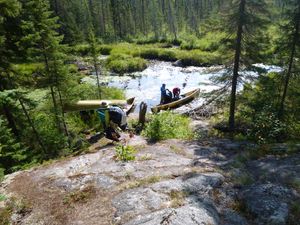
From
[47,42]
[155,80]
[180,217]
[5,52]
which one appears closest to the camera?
[180,217]

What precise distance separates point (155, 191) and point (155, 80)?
1251 inches

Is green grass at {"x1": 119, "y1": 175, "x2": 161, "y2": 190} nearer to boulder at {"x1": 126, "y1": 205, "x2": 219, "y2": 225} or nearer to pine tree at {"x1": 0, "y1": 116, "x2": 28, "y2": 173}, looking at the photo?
boulder at {"x1": 126, "y1": 205, "x2": 219, "y2": 225}

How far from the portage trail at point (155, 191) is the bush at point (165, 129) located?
4.28m

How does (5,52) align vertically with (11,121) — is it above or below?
above

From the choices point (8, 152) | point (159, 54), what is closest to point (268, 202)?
point (8, 152)

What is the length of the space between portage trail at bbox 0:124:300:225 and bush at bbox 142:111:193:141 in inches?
168

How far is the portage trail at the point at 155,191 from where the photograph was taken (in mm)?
7047

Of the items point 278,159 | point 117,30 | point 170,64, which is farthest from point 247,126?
point 117,30

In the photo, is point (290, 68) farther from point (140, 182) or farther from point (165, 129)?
point (140, 182)

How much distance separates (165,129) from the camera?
17125 millimetres

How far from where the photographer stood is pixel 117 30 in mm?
77875

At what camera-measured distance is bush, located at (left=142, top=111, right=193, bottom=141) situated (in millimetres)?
15408

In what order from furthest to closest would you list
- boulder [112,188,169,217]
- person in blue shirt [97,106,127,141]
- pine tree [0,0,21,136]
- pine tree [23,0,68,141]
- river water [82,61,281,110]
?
1. river water [82,61,281,110]
2. pine tree [23,0,68,141]
3. person in blue shirt [97,106,127,141]
4. pine tree [0,0,21,136]
5. boulder [112,188,169,217]

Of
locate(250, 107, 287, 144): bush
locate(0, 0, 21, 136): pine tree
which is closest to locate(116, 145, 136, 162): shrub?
locate(0, 0, 21, 136): pine tree
